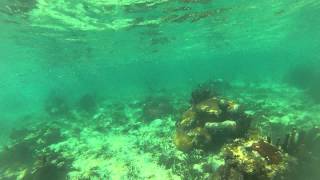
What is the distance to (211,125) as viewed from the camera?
11961 millimetres

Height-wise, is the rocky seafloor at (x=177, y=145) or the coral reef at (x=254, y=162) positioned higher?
the coral reef at (x=254, y=162)

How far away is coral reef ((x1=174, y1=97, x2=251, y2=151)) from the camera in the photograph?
38.9ft

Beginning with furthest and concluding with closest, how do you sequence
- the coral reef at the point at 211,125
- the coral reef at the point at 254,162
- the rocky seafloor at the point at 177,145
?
the coral reef at the point at 211,125, the rocky seafloor at the point at 177,145, the coral reef at the point at 254,162

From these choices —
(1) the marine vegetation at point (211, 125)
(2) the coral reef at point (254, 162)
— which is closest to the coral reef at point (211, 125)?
(1) the marine vegetation at point (211, 125)

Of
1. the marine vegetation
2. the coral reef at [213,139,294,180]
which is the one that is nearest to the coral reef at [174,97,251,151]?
the marine vegetation

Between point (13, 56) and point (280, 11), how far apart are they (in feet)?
123

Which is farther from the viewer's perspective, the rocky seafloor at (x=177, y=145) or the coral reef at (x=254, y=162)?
the rocky seafloor at (x=177, y=145)

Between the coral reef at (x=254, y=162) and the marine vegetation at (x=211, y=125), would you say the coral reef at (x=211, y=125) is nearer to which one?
the marine vegetation at (x=211, y=125)

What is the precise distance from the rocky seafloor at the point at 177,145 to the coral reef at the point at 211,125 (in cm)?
4

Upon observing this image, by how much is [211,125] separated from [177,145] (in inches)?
100

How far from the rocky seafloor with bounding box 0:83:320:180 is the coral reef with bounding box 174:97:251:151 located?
0.04 meters

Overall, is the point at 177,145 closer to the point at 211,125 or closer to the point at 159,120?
the point at 211,125

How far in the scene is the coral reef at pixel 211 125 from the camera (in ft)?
38.9

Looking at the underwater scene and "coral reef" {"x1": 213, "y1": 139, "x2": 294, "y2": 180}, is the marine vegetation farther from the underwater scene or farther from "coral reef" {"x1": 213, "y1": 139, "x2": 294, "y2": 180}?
"coral reef" {"x1": 213, "y1": 139, "x2": 294, "y2": 180}
